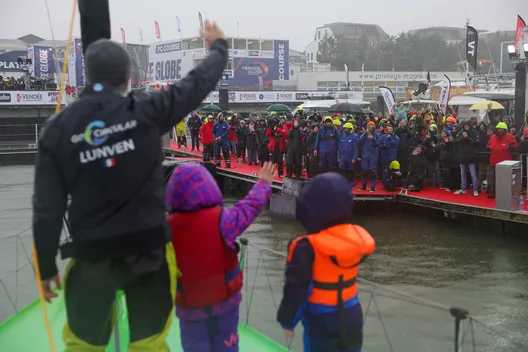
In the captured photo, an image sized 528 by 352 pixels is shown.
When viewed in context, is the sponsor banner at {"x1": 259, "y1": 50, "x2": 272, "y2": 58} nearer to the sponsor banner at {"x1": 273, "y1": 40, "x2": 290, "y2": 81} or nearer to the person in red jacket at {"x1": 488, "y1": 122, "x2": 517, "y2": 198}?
the sponsor banner at {"x1": 273, "y1": 40, "x2": 290, "y2": 81}

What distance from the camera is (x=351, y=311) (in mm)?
2682

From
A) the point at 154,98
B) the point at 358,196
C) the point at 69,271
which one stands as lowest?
the point at 358,196

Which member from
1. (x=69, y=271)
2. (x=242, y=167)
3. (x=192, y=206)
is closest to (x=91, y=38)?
(x=192, y=206)

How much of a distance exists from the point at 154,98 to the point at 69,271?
0.75 meters

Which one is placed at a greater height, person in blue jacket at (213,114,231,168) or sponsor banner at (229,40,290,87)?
sponsor banner at (229,40,290,87)

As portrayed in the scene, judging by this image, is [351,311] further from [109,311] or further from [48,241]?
[48,241]

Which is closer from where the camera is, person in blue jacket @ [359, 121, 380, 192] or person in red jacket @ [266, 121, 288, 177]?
person in blue jacket @ [359, 121, 380, 192]

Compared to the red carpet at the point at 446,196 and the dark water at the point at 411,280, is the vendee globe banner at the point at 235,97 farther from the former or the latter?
the red carpet at the point at 446,196

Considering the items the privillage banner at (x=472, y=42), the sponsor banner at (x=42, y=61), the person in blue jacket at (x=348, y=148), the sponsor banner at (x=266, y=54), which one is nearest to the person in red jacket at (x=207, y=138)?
the person in blue jacket at (x=348, y=148)

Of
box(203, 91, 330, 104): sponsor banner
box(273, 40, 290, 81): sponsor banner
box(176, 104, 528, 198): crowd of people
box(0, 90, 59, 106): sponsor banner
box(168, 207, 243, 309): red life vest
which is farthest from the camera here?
box(273, 40, 290, 81): sponsor banner

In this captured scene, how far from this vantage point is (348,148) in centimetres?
1342

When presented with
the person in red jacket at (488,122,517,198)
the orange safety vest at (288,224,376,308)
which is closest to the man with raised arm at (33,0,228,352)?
the orange safety vest at (288,224,376,308)

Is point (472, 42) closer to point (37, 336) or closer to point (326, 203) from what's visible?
point (37, 336)

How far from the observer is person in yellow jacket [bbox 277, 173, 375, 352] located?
2.61 m
